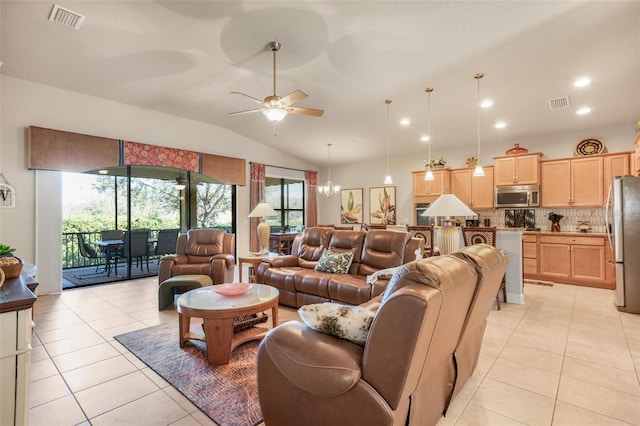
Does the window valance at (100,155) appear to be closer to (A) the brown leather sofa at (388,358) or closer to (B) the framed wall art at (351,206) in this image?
(B) the framed wall art at (351,206)

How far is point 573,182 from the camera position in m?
5.26

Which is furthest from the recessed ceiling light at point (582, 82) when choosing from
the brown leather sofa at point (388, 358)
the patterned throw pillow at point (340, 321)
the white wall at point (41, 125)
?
the white wall at point (41, 125)

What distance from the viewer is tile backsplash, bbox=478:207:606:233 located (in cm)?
529

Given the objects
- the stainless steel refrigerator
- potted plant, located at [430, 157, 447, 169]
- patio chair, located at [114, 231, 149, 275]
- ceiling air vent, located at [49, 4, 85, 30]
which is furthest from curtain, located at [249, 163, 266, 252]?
the stainless steel refrigerator

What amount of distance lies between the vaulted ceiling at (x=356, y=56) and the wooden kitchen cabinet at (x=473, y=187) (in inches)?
38.0

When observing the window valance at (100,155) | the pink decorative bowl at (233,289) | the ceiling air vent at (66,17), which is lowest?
the pink decorative bowl at (233,289)

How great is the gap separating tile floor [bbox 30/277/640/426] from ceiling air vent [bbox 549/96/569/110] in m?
2.98

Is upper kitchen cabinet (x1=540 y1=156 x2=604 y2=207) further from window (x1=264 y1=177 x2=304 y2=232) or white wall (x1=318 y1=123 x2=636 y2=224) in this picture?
window (x1=264 y1=177 x2=304 y2=232)

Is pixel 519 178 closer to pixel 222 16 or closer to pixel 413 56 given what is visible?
pixel 413 56

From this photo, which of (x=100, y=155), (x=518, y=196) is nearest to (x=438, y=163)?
(x=518, y=196)

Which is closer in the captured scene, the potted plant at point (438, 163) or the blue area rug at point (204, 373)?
the blue area rug at point (204, 373)

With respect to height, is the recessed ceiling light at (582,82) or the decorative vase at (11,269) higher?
the recessed ceiling light at (582,82)

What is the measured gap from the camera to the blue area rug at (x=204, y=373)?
6.29ft

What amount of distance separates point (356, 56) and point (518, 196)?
4.19 meters
